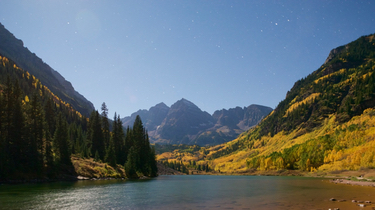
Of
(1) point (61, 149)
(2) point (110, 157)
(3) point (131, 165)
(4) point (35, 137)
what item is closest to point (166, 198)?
(4) point (35, 137)

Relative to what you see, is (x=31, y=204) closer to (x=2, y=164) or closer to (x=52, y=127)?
(x=2, y=164)

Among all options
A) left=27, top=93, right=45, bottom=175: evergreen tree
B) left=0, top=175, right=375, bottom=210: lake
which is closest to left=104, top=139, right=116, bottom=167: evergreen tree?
left=27, top=93, right=45, bottom=175: evergreen tree

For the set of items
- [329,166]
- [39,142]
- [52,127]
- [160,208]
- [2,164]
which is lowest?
[329,166]

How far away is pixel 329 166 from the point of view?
515 feet

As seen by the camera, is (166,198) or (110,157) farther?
(110,157)

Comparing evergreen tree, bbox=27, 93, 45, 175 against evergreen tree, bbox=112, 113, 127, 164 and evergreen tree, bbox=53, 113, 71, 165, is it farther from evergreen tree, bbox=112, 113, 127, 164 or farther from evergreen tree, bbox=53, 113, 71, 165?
evergreen tree, bbox=112, 113, 127, 164

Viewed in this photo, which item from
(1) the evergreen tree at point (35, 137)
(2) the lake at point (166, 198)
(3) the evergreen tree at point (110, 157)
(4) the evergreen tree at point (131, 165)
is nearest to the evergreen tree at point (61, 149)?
(1) the evergreen tree at point (35, 137)

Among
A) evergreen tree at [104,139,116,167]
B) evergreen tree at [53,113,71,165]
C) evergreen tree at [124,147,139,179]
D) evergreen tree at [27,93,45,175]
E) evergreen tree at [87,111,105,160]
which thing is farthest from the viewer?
evergreen tree at [87,111,105,160]

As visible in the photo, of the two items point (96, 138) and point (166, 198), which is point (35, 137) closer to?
point (96, 138)

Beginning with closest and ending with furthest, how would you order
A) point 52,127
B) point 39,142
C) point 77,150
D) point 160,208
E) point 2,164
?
point 160,208 → point 2,164 → point 39,142 → point 77,150 → point 52,127

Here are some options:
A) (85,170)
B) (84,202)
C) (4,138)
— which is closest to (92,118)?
(85,170)

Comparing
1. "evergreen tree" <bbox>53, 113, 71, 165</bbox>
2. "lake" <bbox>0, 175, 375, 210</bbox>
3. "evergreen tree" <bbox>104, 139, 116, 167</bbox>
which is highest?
"evergreen tree" <bbox>53, 113, 71, 165</bbox>

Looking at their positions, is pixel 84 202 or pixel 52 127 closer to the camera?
pixel 84 202

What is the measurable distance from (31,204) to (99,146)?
9105cm
